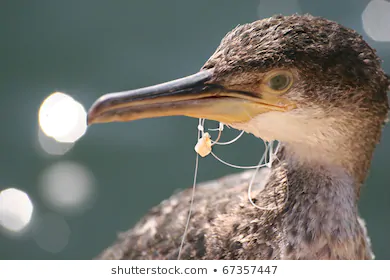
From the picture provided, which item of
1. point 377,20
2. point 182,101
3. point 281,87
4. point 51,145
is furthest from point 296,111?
point 377,20

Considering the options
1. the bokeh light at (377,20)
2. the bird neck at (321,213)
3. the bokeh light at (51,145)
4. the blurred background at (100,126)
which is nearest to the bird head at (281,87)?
the bird neck at (321,213)

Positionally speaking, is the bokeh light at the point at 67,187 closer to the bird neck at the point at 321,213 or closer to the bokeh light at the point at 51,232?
the bokeh light at the point at 51,232

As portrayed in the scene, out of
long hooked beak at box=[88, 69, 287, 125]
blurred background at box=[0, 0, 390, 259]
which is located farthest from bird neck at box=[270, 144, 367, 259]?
blurred background at box=[0, 0, 390, 259]

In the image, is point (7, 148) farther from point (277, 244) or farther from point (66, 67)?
point (277, 244)

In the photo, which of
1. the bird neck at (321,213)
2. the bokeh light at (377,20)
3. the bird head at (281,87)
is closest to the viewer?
the bird head at (281,87)

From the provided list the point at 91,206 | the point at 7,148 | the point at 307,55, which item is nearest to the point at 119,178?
the point at 91,206

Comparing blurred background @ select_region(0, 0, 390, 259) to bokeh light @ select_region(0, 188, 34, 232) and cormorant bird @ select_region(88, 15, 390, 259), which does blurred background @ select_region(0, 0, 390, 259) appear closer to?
bokeh light @ select_region(0, 188, 34, 232)
